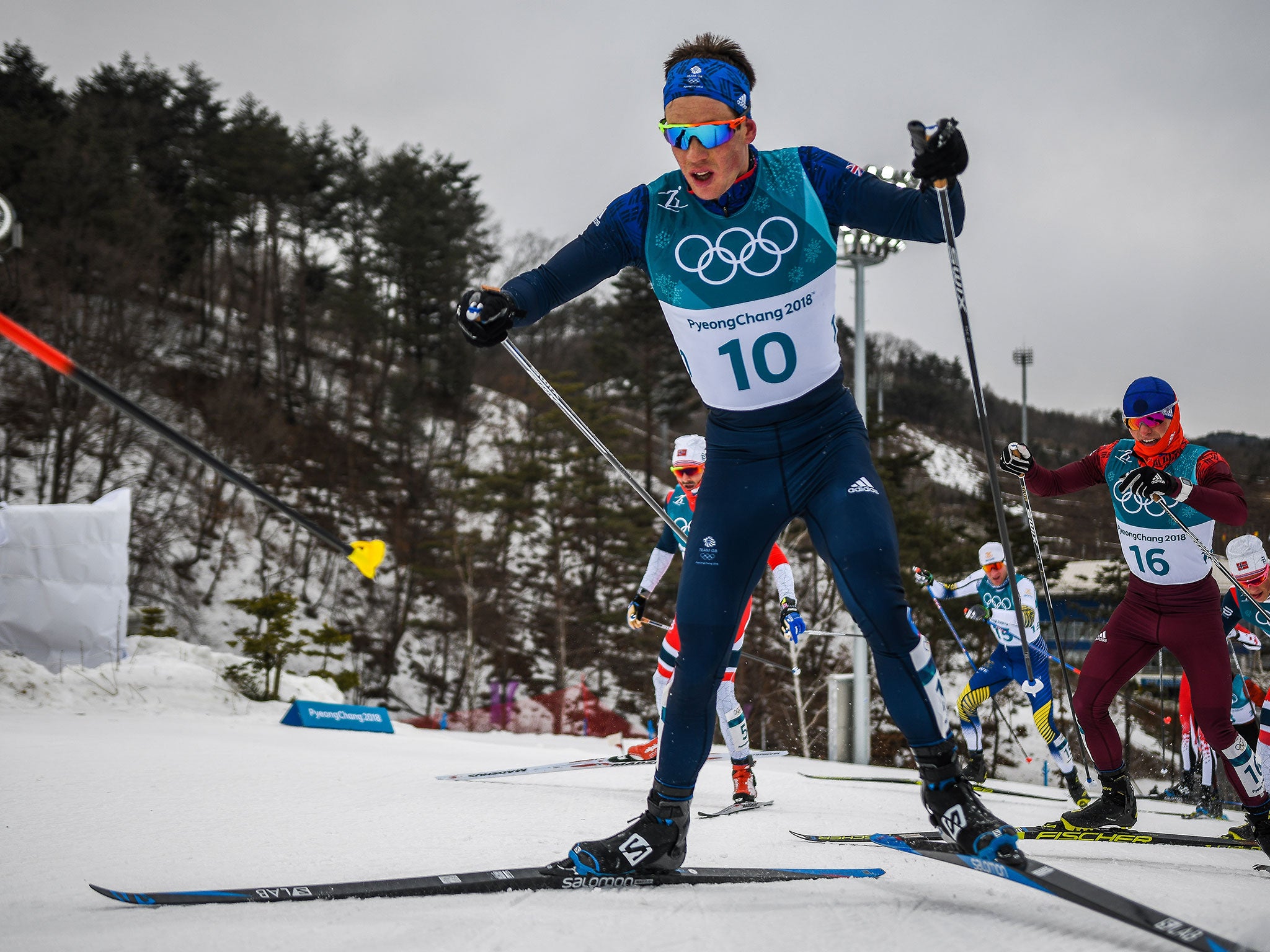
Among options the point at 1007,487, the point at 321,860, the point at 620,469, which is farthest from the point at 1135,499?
the point at 1007,487

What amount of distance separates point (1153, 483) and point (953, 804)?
7.30ft

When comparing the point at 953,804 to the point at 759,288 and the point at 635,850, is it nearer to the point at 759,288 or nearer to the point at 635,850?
the point at 635,850

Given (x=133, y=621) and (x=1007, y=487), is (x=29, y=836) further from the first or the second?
(x=1007, y=487)

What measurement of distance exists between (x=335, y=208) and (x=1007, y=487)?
87.8 ft

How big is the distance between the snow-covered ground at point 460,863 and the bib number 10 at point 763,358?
4.72 ft

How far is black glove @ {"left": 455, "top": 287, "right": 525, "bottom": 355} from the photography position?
2.74 metres

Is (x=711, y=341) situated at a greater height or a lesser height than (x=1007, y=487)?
lesser

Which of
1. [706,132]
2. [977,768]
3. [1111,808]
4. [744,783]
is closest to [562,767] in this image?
[744,783]

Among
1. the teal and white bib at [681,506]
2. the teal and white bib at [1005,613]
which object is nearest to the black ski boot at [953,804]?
the teal and white bib at [681,506]

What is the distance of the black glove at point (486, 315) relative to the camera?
2736 mm

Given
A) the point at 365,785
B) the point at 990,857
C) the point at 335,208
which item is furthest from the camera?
the point at 335,208

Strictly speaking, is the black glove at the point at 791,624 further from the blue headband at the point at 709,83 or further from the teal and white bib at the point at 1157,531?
the blue headband at the point at 709,83

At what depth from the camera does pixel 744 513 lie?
2662 mm

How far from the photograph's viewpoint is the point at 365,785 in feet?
16.5
